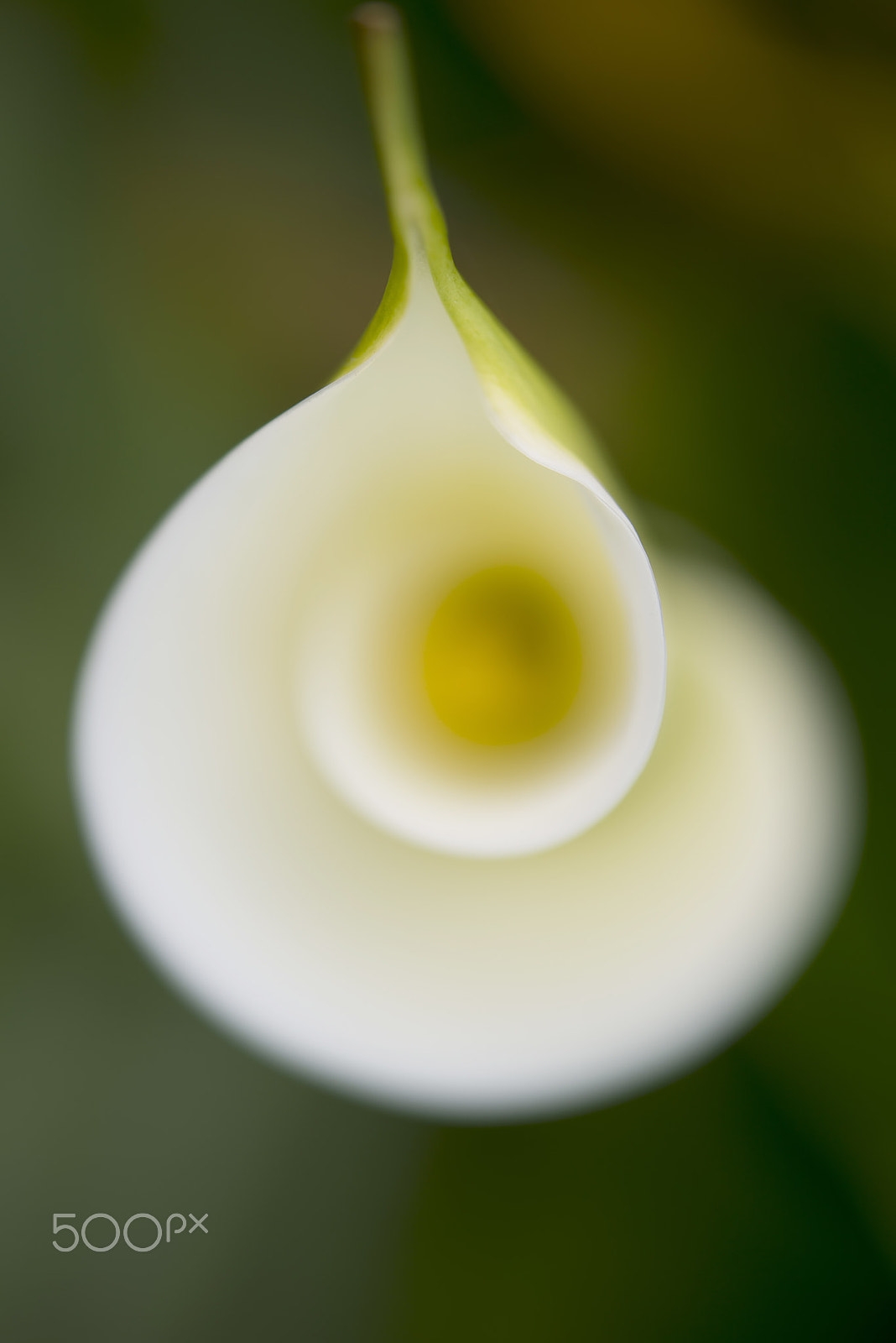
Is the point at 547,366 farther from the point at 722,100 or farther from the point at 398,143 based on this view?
the point at 398,143

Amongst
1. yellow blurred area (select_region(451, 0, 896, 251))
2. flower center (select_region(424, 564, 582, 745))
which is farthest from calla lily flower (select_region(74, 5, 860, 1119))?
yellow blurred area (select_region(451, 0, 896, 251))

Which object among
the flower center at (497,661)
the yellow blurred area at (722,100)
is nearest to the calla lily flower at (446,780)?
the flower center at (497,661)

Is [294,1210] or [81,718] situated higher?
[81,718]

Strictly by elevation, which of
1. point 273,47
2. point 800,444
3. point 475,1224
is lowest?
point 475,1224

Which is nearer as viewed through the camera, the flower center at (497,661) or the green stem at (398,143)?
the green stem at (398,143)

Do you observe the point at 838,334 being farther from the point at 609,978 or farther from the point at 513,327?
the point at 609,978

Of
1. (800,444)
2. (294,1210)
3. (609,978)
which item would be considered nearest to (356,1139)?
(294,1210)

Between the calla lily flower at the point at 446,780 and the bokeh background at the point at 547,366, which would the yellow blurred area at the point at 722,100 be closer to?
the bokeh background at the point at 547,366

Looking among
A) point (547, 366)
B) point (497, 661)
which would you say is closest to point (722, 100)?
point (547, 366)
